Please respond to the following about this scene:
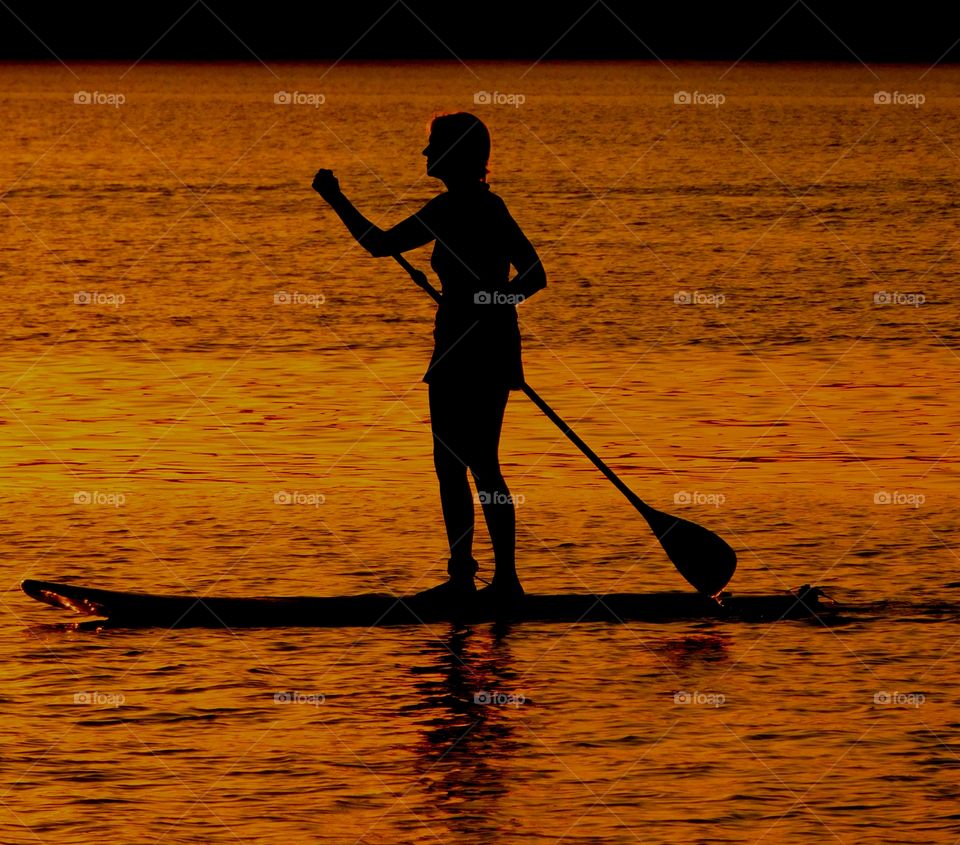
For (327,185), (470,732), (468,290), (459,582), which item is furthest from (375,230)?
(470,732)

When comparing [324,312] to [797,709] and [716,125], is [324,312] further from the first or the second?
[716,125]

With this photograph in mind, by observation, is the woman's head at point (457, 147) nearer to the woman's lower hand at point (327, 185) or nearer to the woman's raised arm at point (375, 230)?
the woman's raised arm at point (375, 230)

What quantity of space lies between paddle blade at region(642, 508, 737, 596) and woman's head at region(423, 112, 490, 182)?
1673mm

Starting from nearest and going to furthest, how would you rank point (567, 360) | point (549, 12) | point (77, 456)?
point (77, 456) → point (567, 360) → point (549, 12)

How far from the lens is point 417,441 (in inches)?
536

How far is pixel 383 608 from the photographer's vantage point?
9.50 metres

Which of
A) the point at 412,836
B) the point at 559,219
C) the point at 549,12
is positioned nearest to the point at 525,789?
the point at 412,836

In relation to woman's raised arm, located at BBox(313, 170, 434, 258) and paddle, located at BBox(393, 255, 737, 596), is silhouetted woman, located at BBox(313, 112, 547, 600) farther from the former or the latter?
paddle, located at BBox(393, 255, 737, 596)

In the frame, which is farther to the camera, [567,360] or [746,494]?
[567,360]

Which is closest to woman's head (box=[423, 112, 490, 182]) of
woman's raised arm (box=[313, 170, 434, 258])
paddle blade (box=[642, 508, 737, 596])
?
woman's raised arm (box=[313, 170, 434, 258])

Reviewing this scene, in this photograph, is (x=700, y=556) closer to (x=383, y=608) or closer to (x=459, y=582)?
(x=459, y=582)

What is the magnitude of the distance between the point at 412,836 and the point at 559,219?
23.8 meters

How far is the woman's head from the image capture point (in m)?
9.11

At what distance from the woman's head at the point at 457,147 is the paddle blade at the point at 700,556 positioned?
167 centimetres
